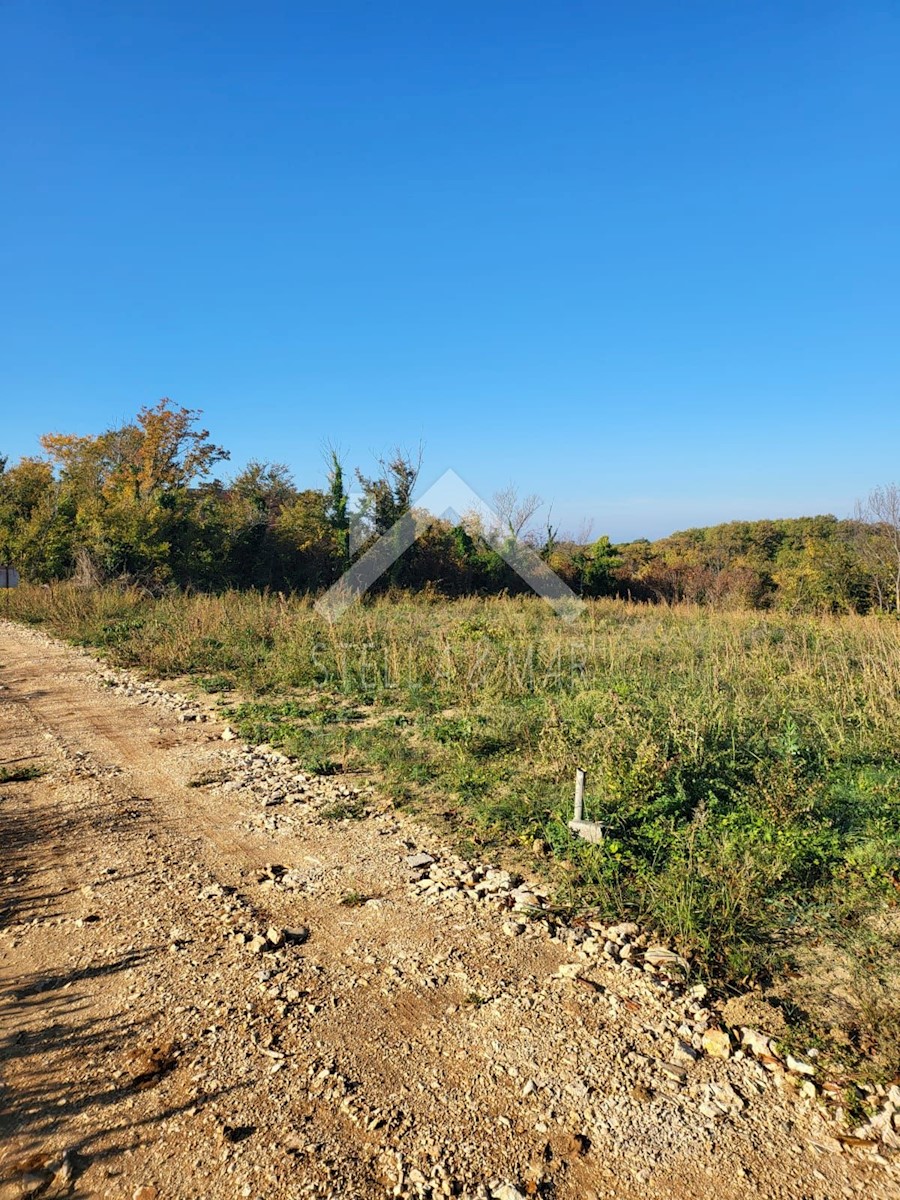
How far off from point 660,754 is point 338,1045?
2887 mm

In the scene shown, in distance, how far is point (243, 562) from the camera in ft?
67.4

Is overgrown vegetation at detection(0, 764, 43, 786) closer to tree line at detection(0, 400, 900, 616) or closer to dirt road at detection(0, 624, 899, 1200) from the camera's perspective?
dirt road at detection(0, 624, 899, 1200)

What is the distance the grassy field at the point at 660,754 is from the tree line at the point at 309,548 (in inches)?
272

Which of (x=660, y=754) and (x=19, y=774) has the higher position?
(x=660, y=754)

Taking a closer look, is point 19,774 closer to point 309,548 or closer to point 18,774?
point 18,774

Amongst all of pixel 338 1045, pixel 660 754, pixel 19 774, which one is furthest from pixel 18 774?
pixel 660 754

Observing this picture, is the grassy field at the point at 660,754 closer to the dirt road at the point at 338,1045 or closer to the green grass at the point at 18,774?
the dirt road at the point at 338,1045

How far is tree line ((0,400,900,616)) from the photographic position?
1716 cm

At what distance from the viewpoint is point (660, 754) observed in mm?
4727

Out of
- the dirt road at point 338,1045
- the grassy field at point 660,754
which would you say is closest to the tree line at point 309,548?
the grassy field at point 660,754

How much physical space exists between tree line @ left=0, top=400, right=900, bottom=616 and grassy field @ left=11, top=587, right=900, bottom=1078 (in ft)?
22.7

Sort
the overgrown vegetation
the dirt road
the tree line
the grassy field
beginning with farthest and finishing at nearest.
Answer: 1. the tree line
2. the overgrown vegetation
3. the grassy field
4. the dirt road

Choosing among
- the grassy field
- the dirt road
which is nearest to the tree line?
the grassy field

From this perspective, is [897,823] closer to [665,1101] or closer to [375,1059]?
[665,1101]
